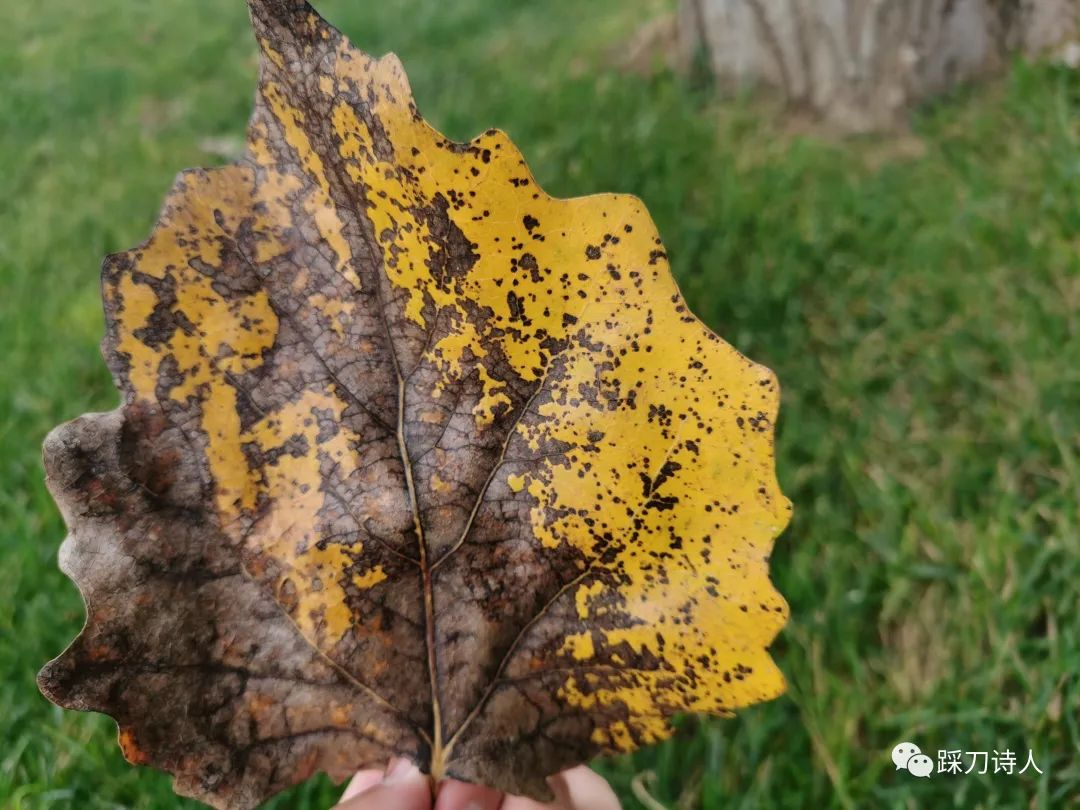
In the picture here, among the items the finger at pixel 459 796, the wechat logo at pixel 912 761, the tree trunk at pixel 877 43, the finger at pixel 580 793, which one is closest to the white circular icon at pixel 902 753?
the wechat logo at pixel 912 761

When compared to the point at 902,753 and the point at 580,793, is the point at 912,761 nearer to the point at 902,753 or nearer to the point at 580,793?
the point at 902,753

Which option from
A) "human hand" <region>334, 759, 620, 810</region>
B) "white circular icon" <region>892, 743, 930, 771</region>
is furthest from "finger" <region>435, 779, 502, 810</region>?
"white circular icon" <region>892, 743, 930, 771</region>

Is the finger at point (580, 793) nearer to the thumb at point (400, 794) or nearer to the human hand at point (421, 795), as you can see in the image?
the human hand at point (421, 795)

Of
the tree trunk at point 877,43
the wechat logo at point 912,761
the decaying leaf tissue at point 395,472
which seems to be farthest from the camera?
the tree trunk at point 877,43

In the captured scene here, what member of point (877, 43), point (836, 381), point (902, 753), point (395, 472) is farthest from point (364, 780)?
point (877, 43)

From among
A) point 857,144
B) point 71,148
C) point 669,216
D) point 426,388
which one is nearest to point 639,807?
point 426,388
